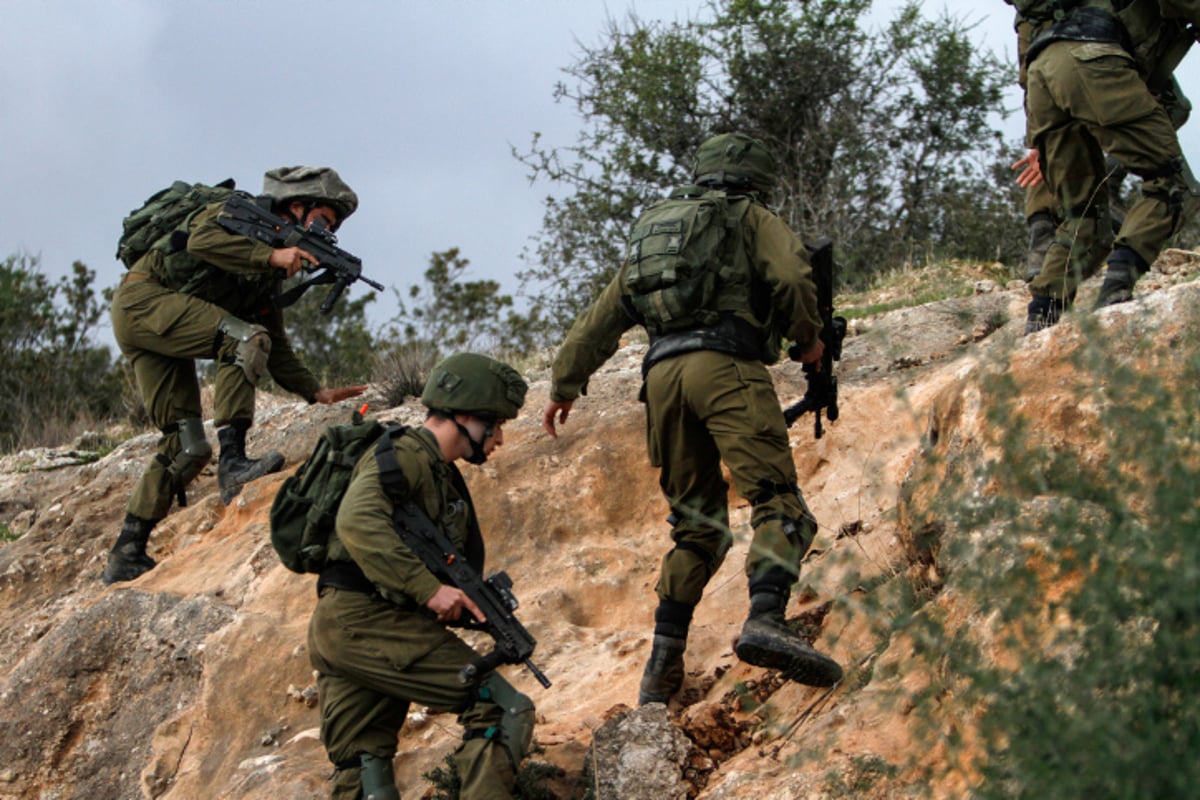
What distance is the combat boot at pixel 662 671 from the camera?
5180mm

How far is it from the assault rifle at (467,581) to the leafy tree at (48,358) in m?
10.6

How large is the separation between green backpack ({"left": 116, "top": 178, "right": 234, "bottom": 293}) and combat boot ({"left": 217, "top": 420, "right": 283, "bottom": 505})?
0.83 metres

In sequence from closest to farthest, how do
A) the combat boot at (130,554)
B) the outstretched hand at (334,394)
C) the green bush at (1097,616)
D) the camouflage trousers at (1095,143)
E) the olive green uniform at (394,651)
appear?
the green bush at (1097,616) < the olive green uniform at (394,651) < the camouflage trousers at (1095,143) < the combat boot at (130,554) < the outstretched hand at (334,394)

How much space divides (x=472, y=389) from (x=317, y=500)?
26.2 inches

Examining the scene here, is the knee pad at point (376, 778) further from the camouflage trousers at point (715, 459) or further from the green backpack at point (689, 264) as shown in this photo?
the green backpack at point (689, 264)

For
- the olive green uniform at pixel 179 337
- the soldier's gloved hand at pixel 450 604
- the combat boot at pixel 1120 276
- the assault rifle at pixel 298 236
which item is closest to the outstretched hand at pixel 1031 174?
the combat boot at pixel 1120 276

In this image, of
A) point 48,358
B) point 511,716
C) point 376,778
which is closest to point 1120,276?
point 511,716

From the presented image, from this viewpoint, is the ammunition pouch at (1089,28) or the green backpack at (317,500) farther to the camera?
the ammunition pouch at (1089,28)

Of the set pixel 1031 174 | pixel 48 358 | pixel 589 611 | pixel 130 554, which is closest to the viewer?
pixel 589 611

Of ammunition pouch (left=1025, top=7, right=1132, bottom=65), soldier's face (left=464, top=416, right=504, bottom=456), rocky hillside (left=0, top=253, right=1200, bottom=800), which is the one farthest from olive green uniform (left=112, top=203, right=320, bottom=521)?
ammunition pouch (left=1025, top=7, right=1132, bottom=65)

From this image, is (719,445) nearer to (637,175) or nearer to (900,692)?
(900,692)

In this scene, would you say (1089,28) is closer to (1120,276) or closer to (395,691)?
(1120,276)

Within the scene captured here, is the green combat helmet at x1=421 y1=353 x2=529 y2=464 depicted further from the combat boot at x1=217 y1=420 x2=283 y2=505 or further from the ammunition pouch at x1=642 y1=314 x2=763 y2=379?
the combat boot at x1=217 y1=420 x2=283 y2=505

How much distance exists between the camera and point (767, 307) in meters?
5.32
